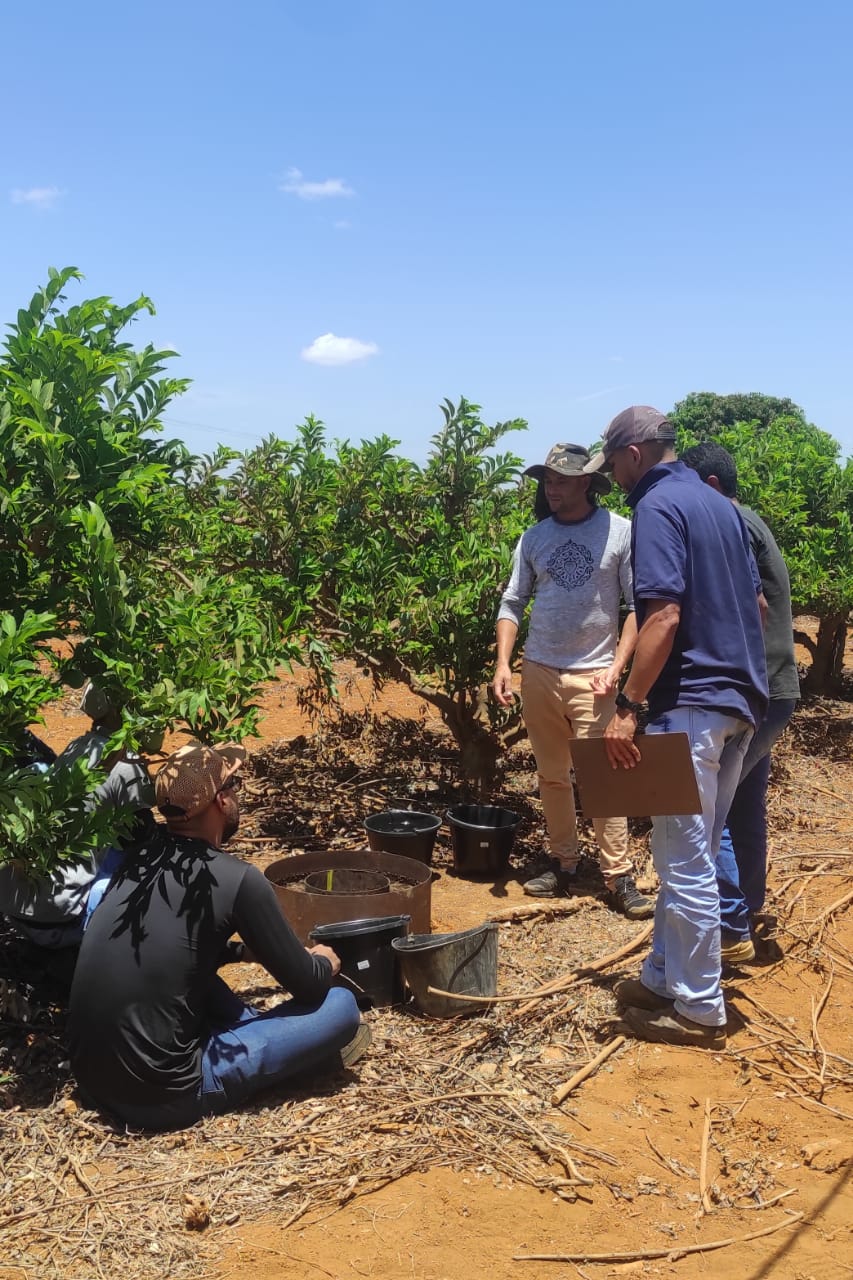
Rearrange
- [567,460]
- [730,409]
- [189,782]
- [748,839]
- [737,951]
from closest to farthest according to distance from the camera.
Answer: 1. [189,782]
2. [737,951]
3. [748,839]
4. [567,460]
5. [730,409]

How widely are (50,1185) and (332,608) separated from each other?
388 cm

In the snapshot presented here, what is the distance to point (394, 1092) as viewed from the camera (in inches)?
131

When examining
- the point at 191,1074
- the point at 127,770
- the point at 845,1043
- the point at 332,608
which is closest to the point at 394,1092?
the point at 191,1074

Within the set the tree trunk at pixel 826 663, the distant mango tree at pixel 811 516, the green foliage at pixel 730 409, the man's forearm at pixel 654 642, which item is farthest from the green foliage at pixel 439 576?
the green foliage at pixel 730 409

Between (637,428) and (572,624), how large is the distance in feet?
4.55

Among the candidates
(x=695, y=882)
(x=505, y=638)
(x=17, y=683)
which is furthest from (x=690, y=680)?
(x=17, y=683)

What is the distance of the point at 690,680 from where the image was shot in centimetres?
359

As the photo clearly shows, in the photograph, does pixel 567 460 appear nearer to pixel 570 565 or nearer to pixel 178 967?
pixel 570 565

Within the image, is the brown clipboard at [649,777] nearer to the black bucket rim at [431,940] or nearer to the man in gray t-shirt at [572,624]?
the black bucket rim at [431,940]

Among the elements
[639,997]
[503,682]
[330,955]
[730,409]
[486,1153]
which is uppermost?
[730,409]

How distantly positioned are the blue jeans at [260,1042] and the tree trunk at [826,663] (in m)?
8.10

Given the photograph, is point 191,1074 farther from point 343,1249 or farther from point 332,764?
point 332,764

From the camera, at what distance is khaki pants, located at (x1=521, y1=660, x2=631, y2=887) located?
16.2ft

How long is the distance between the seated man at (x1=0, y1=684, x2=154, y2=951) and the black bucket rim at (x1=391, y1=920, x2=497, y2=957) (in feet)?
3.46
